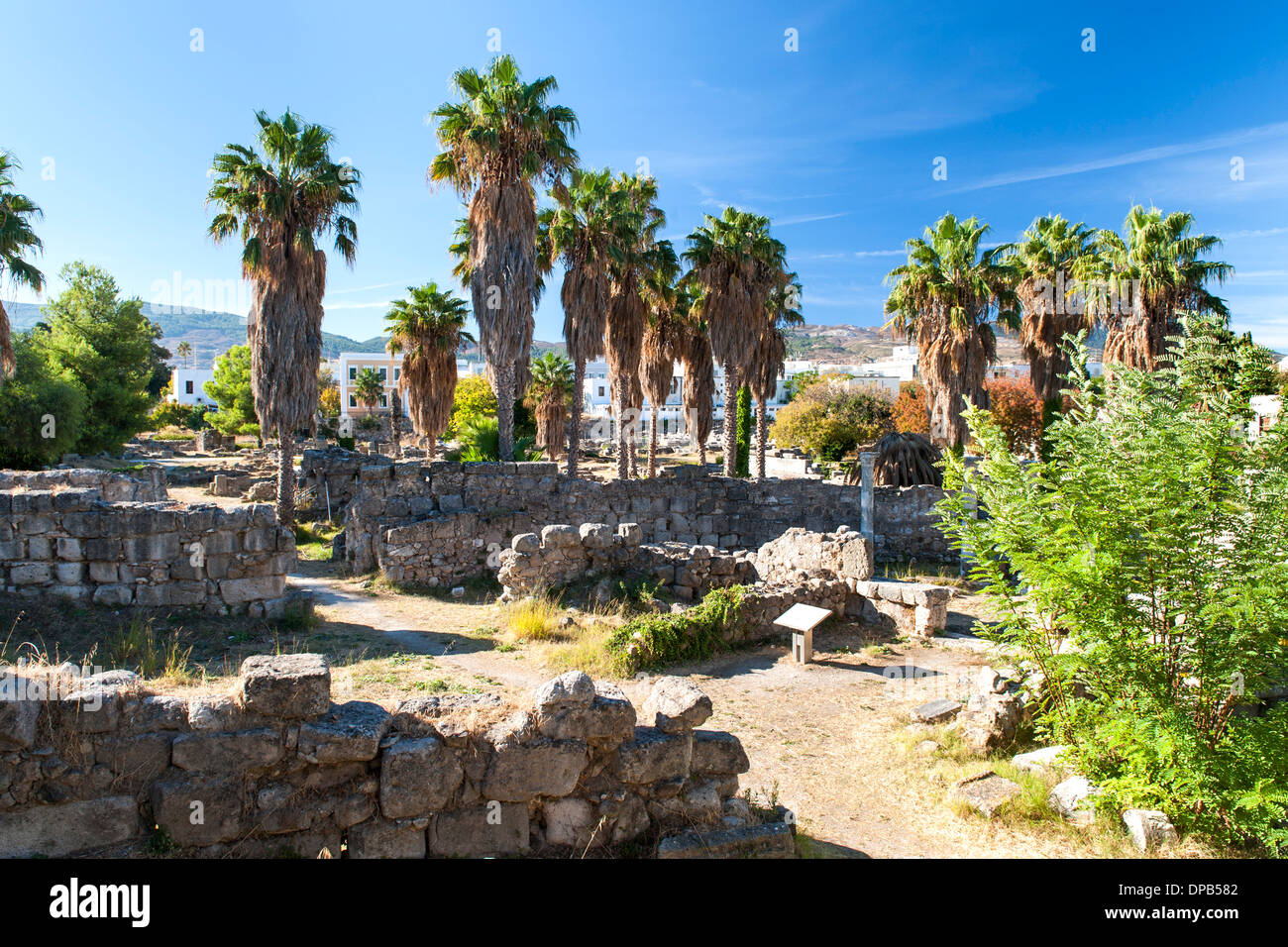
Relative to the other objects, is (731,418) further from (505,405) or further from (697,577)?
(697,577)

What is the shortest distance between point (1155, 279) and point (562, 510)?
911 inches

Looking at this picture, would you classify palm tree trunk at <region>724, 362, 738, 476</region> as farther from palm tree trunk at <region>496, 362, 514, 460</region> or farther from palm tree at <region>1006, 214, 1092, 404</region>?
palm tree at <region>1006, 214, 1092, 404</region>

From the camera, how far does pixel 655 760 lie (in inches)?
206

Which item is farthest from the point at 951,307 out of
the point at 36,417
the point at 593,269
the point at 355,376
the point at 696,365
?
the point at 355,376

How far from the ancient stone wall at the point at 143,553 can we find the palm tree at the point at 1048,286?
101 feet

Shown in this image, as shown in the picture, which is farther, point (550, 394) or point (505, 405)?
point (550, 394)

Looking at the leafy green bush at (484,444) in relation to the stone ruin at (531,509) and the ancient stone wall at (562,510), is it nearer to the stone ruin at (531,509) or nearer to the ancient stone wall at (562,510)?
the stone ruin at (531,509)

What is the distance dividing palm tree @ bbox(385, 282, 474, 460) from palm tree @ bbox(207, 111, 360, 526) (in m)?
8.28

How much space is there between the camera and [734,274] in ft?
89.6

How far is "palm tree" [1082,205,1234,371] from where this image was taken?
86.5ft

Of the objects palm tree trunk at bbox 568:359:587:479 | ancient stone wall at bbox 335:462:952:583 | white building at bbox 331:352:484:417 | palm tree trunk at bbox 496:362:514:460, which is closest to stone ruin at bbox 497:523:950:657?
ancient stone wall at bbox 335:462:952:583

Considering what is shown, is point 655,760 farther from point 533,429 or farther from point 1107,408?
point 533,429

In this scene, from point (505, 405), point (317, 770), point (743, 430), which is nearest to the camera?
point (317, 770)
